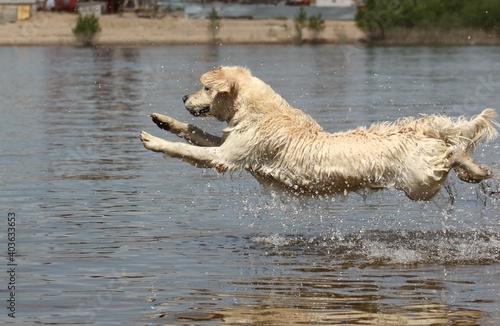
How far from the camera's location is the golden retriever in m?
11.0

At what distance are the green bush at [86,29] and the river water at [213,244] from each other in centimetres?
4926

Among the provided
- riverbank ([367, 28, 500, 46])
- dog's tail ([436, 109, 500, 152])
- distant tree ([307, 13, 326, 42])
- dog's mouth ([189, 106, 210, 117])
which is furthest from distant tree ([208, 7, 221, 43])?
dog's tail ([436, 109, 500, 152])

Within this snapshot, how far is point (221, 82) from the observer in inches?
440

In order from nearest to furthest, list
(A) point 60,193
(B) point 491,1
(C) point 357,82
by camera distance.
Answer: (A) point 60,193
(C) point 357,82
(B) point 491,1

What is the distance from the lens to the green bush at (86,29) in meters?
71.3

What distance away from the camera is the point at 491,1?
66.6 metres

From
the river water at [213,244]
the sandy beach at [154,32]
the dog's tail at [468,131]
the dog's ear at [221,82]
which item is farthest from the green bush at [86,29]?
the dog's tail at [468,131]

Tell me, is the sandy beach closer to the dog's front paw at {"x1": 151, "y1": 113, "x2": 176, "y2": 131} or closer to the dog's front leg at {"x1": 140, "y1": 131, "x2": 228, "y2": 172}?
the dog's front paw at {"x1": 151, "y1": 113, "x2": 176, "y2": 131}

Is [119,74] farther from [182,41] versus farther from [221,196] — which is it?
[182,41]

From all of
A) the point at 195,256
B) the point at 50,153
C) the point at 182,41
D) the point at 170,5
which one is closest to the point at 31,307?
the point at 195,256

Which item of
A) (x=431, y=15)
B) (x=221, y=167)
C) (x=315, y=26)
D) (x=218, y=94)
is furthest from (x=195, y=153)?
(x=315, y=26)

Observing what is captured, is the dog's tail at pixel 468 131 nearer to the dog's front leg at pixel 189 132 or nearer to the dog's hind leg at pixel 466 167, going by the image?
the dog's hind leg at pixel 466 167

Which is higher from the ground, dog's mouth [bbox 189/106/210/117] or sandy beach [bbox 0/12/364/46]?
dog's mouth [bbox 189/106/210/117]

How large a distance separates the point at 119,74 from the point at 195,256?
29.0 metres
